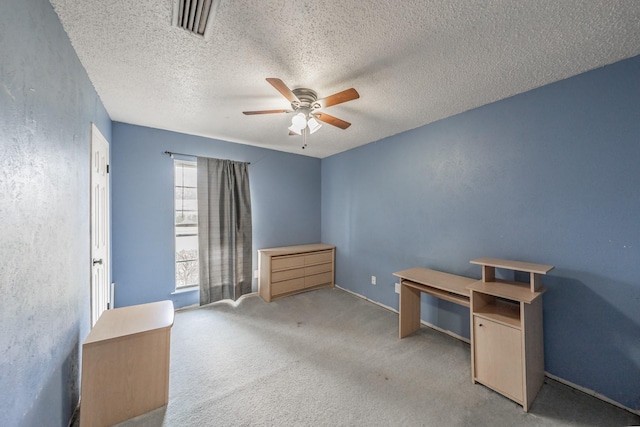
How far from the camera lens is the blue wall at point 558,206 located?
160cm

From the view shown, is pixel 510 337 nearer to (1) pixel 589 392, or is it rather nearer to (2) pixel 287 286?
(1) pixel 589 392

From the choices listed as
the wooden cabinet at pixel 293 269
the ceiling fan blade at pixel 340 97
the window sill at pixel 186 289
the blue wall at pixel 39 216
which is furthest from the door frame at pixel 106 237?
the ceiling fan blade at pixel 340 97

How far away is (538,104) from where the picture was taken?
196 cm

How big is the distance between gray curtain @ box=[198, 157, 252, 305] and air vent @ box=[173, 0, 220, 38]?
2136 mm

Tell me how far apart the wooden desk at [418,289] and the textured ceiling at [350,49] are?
5.73 feet

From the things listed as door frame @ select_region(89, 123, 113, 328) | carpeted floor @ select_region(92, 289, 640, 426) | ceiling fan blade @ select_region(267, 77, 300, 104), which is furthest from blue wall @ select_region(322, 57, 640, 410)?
door frame @ select_region(89, 123, 113, 328)

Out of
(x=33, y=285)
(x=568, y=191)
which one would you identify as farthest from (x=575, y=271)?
(x=33, y=285)

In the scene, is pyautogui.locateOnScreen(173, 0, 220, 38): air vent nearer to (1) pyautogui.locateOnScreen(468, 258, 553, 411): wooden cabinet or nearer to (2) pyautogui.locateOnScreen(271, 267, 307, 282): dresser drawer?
(1) pyautogui.locateOnScreen(468, 258, 553, 411): wooden cabinet

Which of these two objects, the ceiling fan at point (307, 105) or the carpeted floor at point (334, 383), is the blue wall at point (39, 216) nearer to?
the carpeted floor at point (334, 383)

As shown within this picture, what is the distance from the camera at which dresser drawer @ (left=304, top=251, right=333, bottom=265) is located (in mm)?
3837

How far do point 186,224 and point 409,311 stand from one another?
10.3ft

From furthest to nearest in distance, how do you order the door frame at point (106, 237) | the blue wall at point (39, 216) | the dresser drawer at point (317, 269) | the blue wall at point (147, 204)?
the dresser drawer at point (317, 269), the blue wall at point (147, 204), the door frame at point (106, 237), the blue wall at point (39, 216)

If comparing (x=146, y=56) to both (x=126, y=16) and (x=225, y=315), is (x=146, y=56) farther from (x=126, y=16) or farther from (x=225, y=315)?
(x=225, y=315)

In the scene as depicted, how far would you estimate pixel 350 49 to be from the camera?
58.4 inches
